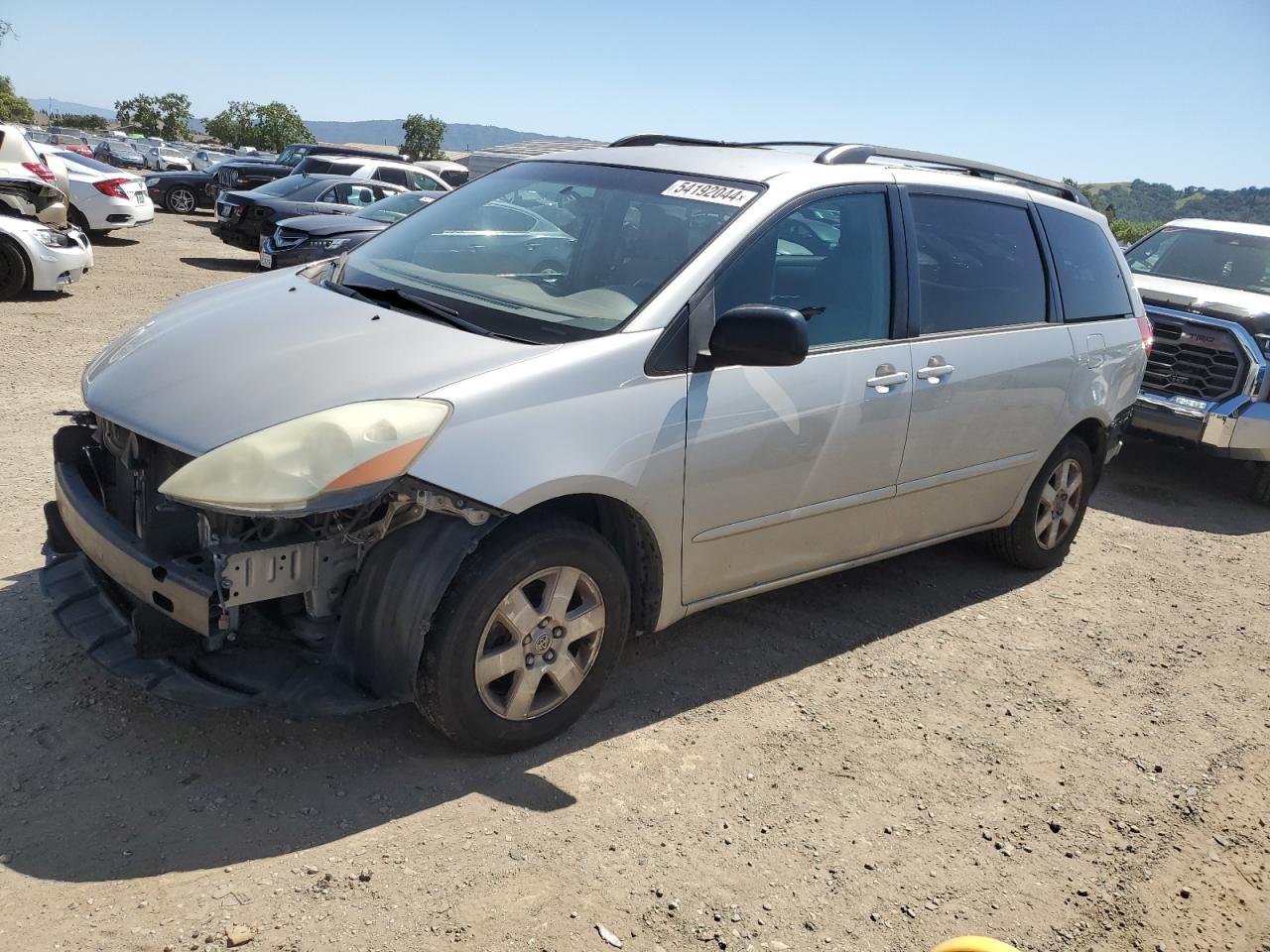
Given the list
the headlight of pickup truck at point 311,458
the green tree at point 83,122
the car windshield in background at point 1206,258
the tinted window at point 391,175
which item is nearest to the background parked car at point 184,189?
the tinted window at point 391,175

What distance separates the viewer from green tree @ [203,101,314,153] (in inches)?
3506

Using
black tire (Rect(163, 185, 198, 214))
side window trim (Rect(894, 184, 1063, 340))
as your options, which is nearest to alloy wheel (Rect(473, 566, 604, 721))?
side window trim (Rect(894, 184, 1063, 340))

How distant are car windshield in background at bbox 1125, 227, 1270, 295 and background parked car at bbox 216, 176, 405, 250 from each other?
11.0 meters

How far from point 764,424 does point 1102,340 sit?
2.61 metres

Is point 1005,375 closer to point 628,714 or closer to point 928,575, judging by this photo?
point 928,575

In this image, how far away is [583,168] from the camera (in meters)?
4.34

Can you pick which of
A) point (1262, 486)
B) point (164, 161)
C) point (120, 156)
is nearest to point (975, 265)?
point (1262, 486)

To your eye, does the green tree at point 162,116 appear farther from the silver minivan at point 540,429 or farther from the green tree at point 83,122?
the silver minivan at point 540,429

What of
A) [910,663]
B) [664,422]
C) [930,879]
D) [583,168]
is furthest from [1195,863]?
[583,168]

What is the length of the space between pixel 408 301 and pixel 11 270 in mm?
8834

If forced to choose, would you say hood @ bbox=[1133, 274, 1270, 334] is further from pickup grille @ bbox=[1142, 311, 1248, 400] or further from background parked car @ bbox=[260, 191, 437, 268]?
background parked car @ bbox=[260, 191, 437, 268]

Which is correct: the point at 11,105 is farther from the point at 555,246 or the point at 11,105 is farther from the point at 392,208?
the point at 555,246

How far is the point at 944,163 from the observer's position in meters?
4.93

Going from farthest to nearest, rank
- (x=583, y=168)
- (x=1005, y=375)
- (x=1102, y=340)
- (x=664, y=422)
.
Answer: (x=1102, y=340)
(x=1005, y=375)
(x=583, y=168)
(x=664, y=422)
